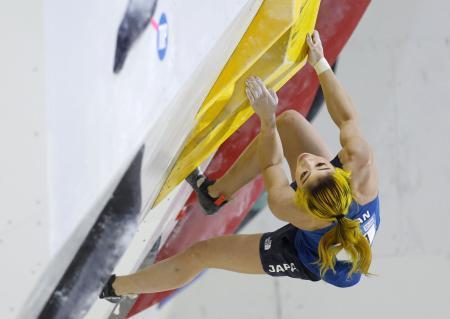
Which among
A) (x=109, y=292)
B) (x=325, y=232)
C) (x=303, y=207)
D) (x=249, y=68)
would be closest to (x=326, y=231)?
(x=325, y=232)

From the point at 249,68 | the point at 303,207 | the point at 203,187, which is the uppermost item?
the point at 249,68

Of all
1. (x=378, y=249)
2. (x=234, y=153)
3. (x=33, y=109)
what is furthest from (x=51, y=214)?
(x=378, y=249)

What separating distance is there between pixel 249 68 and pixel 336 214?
0.51 metres

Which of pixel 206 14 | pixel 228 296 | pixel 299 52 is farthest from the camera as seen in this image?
pixel 228 296

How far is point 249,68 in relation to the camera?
6.70ft

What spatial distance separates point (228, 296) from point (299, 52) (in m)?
1.30

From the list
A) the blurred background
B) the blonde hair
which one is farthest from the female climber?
the blurred background

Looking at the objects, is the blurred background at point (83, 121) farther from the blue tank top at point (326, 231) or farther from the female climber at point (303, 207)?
the blue tank top at point (326, 231)

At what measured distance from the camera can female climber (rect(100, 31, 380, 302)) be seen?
1.78 m

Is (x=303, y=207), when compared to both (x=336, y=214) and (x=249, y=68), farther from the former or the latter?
(x=249, y=68)

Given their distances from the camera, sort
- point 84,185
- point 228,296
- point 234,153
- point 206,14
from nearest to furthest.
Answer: point 84,185 → point 206,14 → point 234,153 → point 228,296

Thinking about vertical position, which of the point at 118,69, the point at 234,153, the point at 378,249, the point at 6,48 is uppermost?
the point at 6,48

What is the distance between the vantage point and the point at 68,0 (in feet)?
4.07

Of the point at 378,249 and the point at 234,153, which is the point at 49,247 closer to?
the point at 234,153
